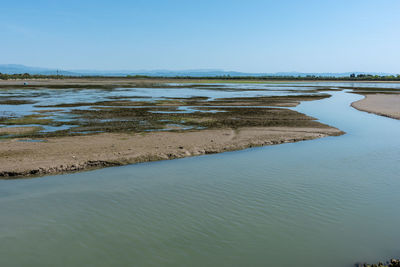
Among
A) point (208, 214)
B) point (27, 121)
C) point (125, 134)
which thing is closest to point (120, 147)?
point (125, 134)

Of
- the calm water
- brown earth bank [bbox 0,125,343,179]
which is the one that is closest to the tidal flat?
brown earth bank [bbox 0,125,343,179]

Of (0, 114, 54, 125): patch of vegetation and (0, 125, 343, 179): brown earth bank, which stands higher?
(0, 114, 54, 125): patch of vegetation

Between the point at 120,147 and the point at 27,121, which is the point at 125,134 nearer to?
the point at 120,147

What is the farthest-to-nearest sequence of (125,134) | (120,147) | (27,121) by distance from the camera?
(27,121) < (125,134) < (120,147)

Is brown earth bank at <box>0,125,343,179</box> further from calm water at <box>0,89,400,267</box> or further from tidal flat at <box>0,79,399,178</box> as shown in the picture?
calm water at <box>0,89,400,267</box>

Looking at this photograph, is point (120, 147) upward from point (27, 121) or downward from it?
downward

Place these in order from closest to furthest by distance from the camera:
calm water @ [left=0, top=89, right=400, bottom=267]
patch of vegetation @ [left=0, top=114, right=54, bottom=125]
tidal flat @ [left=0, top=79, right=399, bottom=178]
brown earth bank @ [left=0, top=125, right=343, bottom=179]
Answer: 1. calm water @ [left=0, top=89, right=400, bottom=267]
2. brown earth bank @ [left=0, top=125, right=343, bottom=179]
3. tidal flat @ [left=0, top=79, right=399, bottom=178]
4. patch of vegetation @ [left=0, top=114, right=54, bottom=125]
